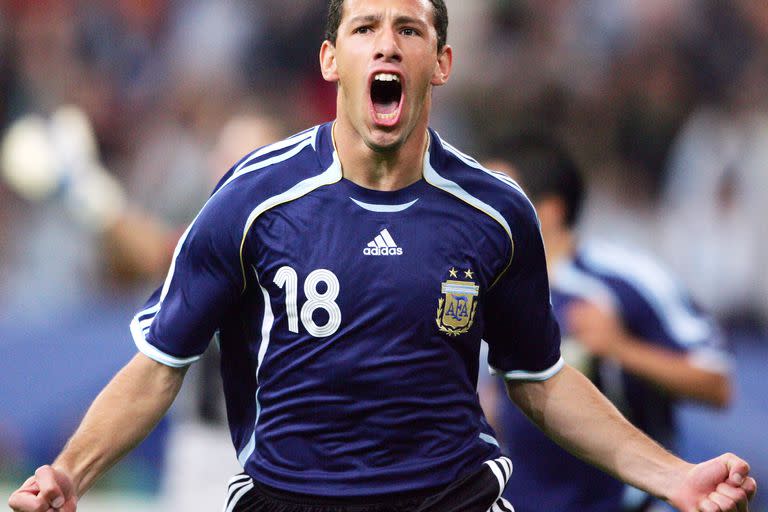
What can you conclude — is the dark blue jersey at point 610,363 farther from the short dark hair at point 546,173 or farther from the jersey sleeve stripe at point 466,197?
the jersey sleeve stripe at point 466,197

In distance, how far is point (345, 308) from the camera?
2.84m

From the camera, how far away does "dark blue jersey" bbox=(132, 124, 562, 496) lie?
2.84m

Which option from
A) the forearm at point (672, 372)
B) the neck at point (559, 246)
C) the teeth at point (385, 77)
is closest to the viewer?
the teeth at point (385, 77)

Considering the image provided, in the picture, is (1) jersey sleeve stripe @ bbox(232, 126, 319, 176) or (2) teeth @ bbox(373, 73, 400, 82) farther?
(1) jersey sleeve stripe @ bbox(232, 126, 319, 176)

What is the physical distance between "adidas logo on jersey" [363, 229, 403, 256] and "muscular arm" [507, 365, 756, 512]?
0.54 m

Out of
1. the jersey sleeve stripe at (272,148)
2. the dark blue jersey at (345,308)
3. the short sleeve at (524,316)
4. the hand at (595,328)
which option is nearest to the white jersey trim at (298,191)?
the dark blue jersey at (345,308)

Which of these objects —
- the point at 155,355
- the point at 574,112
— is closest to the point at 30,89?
the point at 574,112

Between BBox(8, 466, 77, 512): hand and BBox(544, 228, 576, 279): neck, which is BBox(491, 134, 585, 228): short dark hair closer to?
BBox(544, 228, 576, 279): neck

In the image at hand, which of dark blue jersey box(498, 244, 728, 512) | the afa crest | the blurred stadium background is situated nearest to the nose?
the afa crest

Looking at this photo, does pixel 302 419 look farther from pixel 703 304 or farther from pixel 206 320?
pixel 703 304

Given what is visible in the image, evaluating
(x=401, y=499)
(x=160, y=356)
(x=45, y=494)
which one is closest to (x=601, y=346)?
(x=401, y=499)

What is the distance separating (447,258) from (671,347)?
2.29 metres

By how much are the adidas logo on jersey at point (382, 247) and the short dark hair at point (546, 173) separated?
2.29 meters

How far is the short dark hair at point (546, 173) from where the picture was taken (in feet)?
16.8
